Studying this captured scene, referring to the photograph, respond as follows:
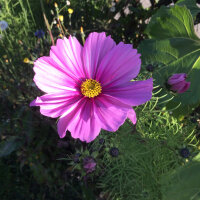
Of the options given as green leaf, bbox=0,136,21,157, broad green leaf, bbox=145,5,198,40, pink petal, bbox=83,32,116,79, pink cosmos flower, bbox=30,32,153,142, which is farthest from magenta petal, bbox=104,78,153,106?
green leaf, bbox=0,136,21,157

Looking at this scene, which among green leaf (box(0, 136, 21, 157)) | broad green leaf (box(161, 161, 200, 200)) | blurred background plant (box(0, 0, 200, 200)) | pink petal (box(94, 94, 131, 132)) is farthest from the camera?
green leaf (box(0, 136, 21, 157))

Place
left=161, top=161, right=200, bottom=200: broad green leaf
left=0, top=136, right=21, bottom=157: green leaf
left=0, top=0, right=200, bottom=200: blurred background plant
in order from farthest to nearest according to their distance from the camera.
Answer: left=0, top=136, right=21, bottom=157: green leaf → left=0, top=0, right=200, bottom=200: blurred background plant → left=161, top=161, right=200, bottom=200: broad green leaf

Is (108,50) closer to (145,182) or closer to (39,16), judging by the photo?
(145,182)

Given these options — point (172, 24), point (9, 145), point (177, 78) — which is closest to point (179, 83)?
point (177, 78)

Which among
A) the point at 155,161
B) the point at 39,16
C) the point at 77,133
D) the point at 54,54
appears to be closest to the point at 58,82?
the point at 54,54

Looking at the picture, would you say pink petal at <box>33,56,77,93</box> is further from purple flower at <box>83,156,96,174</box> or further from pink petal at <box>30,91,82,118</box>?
purple flower at <box>83,156,96,174</box>

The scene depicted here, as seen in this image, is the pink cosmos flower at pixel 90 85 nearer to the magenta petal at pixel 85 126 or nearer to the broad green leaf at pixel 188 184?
the magenta petal at pixel 85 126
